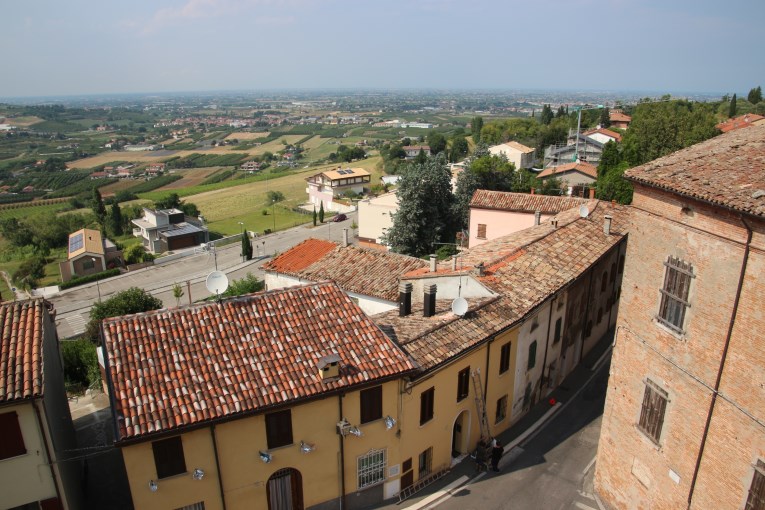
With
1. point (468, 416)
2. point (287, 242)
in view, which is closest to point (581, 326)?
point (468, 416)

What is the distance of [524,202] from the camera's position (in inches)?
1646

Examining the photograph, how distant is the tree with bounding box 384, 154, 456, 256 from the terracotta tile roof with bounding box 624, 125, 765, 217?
3238cm

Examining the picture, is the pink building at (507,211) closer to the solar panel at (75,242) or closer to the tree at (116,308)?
the tree at (116,308)

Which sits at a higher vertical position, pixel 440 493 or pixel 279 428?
pixel 279 428

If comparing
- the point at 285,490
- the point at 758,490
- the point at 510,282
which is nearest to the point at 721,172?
the point at 758,490

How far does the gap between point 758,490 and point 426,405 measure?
9614 millimetres

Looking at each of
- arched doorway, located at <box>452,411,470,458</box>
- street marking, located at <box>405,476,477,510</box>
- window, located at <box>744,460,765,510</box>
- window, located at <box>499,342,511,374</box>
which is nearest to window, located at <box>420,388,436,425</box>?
arched doorway, located at <box>452,411,470,458</box>

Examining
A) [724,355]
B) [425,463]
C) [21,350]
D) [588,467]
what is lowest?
[588,467]

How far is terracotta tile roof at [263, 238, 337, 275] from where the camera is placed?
103ft

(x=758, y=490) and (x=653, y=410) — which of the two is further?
(x=653, y=410)

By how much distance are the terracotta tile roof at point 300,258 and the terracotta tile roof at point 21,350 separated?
15.6 m

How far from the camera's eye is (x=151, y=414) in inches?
545

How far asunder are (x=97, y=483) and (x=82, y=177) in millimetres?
169932

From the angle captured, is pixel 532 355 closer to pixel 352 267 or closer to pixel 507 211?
pixel 352 267
